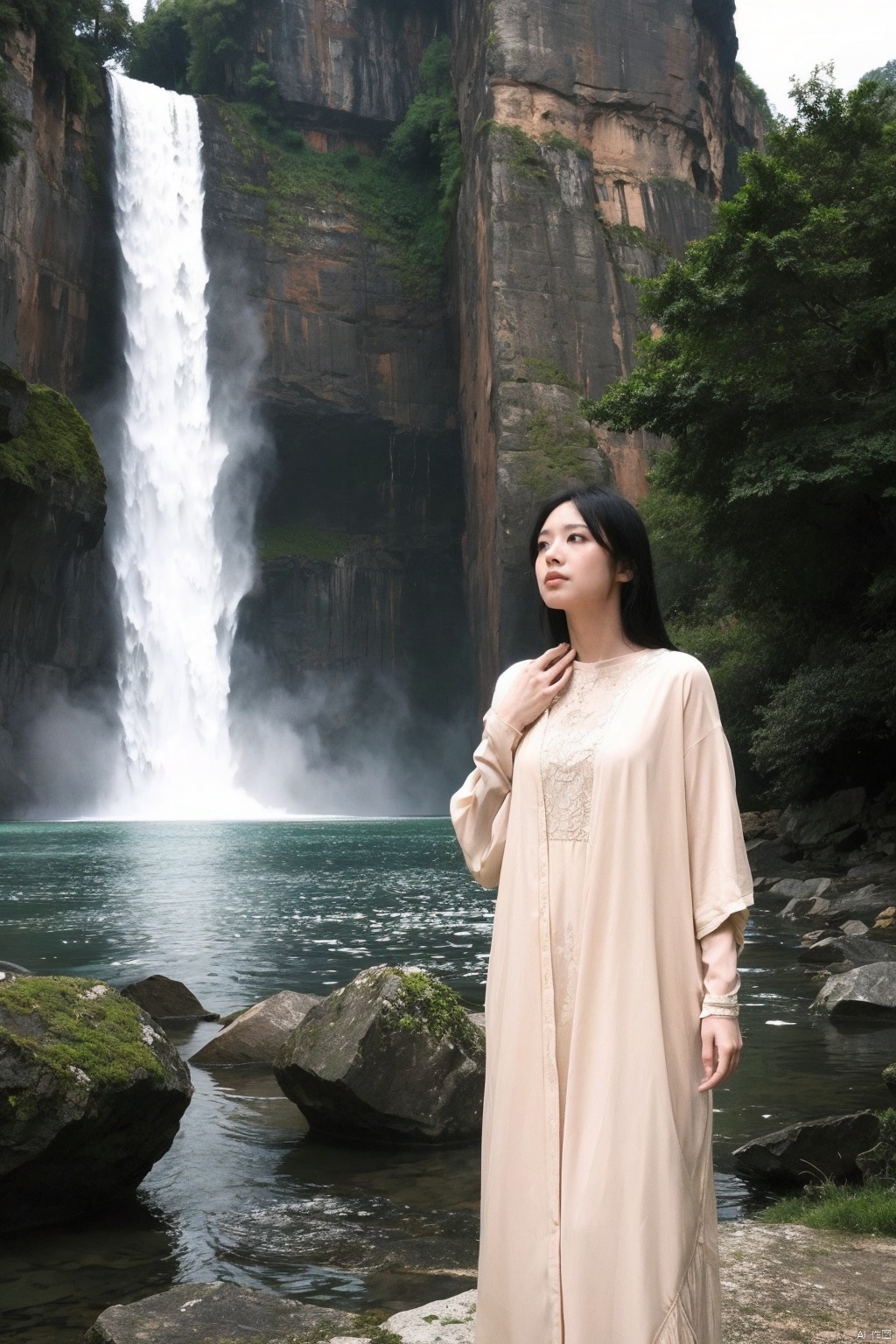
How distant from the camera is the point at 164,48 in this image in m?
51.6

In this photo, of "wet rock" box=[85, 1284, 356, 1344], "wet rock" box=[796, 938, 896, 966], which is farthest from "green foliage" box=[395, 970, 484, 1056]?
"wet rock" box=[796, 938, 896, 966]

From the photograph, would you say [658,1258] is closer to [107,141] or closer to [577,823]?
[577,823]

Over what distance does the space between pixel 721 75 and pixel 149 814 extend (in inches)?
1399

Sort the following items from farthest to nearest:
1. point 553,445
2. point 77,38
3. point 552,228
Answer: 1. point 77,38
2. point 552,228
3. point 553,445

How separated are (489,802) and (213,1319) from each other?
5.84 ft

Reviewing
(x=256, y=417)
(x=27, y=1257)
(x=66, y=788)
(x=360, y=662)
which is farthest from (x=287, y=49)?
(x=27, y=1257)

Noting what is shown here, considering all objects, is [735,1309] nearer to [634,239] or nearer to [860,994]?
[860,994]

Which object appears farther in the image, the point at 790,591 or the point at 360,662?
the point at 360,662

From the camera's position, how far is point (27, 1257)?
4.22 meters

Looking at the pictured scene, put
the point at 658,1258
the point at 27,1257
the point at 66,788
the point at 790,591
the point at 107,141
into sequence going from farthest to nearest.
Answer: the point at 107,141 < the point at 66,788 < the point at 790,591 < the point at 27,1257 < the point at 658,1258

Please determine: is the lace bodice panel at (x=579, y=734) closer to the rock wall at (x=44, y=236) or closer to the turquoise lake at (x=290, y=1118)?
the turquoise lake at (x=290, y=1118)

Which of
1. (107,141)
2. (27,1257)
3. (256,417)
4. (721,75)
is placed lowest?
(27,1257)

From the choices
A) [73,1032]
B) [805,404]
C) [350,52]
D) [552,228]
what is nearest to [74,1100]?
[73,1032]

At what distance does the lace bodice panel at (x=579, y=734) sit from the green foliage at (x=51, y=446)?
30.3 meters
